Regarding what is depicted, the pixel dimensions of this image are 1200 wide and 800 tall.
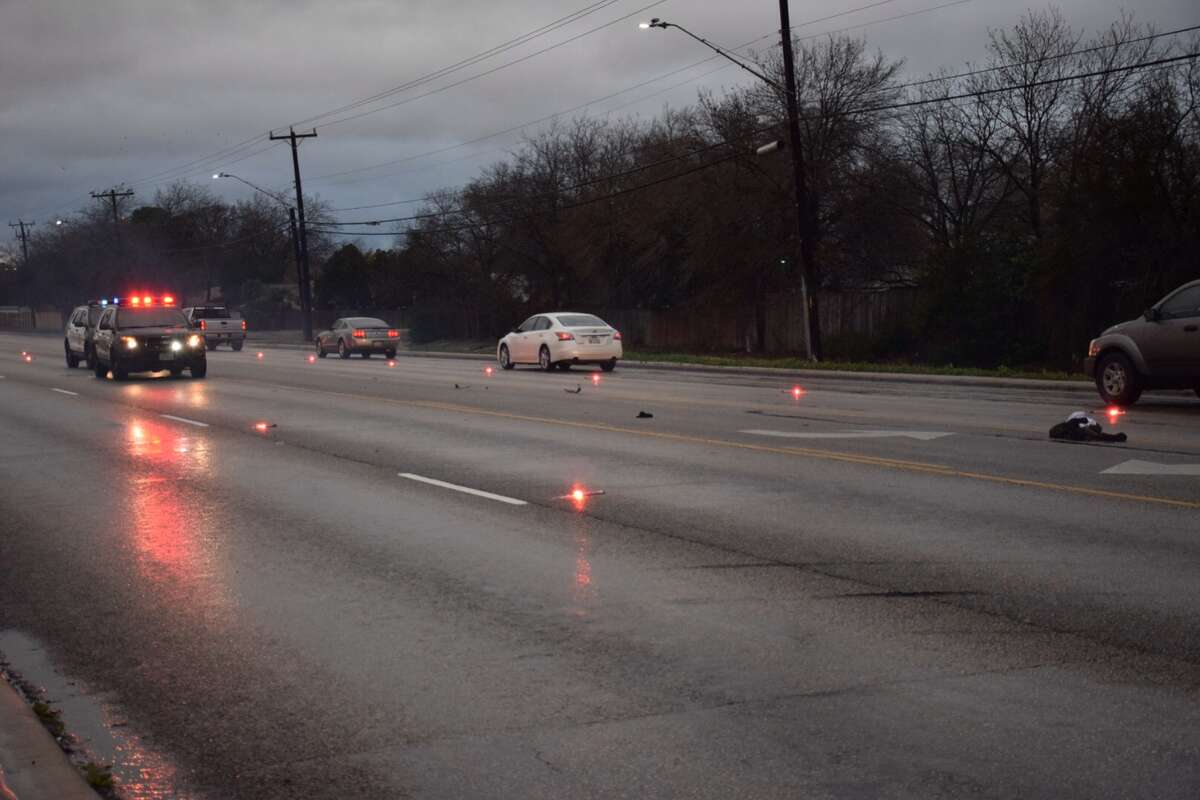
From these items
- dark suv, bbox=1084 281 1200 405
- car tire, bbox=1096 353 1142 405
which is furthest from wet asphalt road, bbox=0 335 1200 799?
car tire, bbox=1096 353 1142 405

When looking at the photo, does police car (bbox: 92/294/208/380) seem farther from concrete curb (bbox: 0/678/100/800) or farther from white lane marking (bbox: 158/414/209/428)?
concrete curb (bbox: 0/678/100/800)

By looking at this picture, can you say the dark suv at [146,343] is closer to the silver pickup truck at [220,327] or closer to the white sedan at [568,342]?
the white sedan at [568,342]

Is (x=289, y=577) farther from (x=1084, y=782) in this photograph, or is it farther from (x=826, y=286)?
(x=826, y=286)

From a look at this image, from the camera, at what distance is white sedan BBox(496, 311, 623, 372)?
110 ft

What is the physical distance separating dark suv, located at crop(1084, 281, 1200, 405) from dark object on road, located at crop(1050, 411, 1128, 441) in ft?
14.6

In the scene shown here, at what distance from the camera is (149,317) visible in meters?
33.1

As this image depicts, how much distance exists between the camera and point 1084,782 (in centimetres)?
456

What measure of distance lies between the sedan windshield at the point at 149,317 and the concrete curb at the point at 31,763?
28.5 meters

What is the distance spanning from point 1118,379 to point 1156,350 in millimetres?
821

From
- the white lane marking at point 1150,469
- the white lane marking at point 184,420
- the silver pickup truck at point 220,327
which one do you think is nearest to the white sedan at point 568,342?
the white lane marking at point 184,420

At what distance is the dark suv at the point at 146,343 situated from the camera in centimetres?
3200

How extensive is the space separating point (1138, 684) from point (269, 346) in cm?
6390

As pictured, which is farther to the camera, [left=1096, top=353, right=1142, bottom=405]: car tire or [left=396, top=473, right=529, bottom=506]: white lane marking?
[left=1096, top=353, right=1142, bottom=405]: car tire

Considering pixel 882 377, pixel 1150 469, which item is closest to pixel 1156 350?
pixel 1150 469
